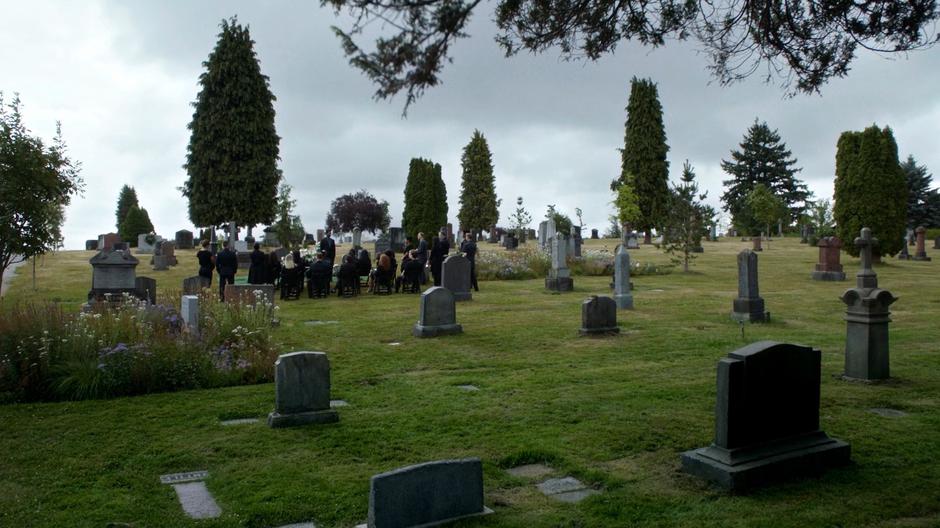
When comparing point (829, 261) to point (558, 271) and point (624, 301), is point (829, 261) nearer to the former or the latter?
point (558, 271)

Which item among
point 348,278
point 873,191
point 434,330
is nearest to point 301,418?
point 434,330

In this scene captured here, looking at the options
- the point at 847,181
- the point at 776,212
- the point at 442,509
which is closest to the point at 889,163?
the point at 847,181

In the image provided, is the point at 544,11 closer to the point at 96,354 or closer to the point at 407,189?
the point at 96,354

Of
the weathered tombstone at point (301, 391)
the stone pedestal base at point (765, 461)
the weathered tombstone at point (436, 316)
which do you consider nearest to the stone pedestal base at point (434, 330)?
the weathered tombstone at point (436, 316)

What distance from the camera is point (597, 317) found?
13.9 meters

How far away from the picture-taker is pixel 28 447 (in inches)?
276

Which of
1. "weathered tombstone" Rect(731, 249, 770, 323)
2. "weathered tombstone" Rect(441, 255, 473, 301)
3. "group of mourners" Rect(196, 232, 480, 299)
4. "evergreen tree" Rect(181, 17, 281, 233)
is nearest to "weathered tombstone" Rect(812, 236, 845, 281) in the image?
"weathered tombstone" Rect(731, 249, 770, 323)

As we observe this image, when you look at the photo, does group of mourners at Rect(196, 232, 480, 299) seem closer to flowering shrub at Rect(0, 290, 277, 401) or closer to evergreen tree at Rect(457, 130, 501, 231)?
flowering shrub at Rect(0, 290, 277, 401)

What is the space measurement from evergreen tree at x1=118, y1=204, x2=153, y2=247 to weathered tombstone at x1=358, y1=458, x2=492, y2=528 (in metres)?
52.2

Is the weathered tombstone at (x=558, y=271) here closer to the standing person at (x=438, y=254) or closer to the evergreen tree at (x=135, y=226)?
the standing person at (x=438, y=254)

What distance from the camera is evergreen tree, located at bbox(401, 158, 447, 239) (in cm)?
5494

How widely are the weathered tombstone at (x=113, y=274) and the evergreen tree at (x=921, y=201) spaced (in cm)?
5702

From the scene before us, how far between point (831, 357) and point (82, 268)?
31664 mm

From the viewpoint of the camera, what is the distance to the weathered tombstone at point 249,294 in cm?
1365
